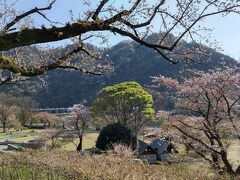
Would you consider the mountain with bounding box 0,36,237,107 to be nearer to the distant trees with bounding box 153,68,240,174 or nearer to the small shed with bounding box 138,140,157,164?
the small shed with bounding box 138,140,157,164

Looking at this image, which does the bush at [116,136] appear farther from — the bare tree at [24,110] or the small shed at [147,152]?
the bare tree at [24,110]

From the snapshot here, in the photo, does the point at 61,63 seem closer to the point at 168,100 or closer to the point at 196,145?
the point at 196,145

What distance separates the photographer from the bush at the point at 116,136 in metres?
31.0

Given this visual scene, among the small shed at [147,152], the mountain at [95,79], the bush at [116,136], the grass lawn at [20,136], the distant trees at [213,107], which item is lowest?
the small shed at [147,152]

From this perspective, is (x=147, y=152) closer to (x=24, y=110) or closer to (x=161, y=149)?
(x=161, y=149)

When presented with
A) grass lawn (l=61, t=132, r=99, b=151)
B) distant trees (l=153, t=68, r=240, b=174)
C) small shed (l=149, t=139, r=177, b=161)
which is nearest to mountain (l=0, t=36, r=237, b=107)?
grass lawn (l=61, t=132, r=99, b=151)

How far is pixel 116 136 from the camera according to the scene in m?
31.7

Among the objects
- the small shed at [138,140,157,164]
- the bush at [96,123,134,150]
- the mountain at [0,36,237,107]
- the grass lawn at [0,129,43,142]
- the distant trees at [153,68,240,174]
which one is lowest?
the small shed at [138,140,157,164]

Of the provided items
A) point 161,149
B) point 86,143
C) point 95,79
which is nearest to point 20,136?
point 86,143

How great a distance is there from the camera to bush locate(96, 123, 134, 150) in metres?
31.0

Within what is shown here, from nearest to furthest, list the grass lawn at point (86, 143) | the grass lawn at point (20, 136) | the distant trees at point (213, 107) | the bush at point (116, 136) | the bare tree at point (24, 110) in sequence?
the distant trees at point (213, 107) → the bush at point (116, 136) → the grass lawn at point (86, 143) → the grass lawn at point (20, 136) → the bare tree at point (24, 110)

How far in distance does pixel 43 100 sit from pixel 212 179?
105 meters

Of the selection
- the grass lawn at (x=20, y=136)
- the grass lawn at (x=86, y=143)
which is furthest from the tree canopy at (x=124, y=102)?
the grass lawn at (x=20, y=136)

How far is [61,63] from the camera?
8.48 meters
